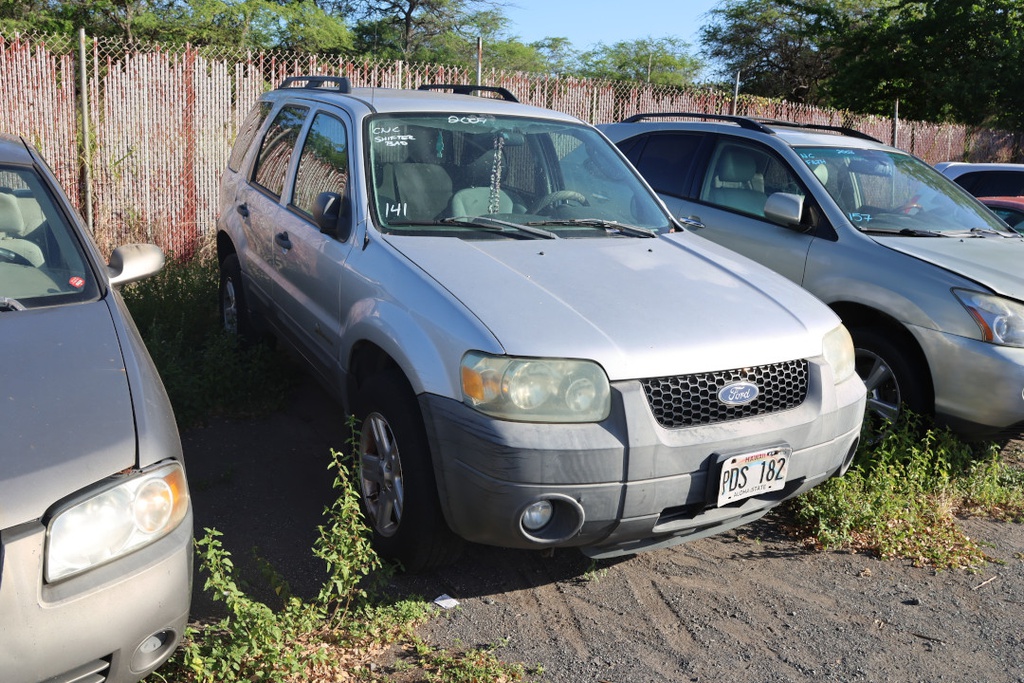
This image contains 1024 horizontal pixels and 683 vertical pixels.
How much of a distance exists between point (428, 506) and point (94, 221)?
285 inches

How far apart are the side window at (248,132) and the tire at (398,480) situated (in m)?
3.00

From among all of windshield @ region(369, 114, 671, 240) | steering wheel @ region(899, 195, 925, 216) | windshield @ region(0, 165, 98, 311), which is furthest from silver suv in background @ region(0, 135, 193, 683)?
steering wheel @ region(899, 195, 925, 216)

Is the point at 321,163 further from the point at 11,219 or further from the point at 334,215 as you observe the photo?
the point at 11,219

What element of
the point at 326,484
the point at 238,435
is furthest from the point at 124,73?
the point at 326,484

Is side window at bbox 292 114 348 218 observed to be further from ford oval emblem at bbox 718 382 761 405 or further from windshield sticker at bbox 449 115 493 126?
ford oval emblem at bbox 718 382 761 405

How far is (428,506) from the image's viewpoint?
3.34 meters

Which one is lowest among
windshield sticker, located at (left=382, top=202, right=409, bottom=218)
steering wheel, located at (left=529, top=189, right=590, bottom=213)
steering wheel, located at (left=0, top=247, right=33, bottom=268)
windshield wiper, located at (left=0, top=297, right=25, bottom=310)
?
windshield wiper, located at (left=0, top=297, right=25, bottom=310)

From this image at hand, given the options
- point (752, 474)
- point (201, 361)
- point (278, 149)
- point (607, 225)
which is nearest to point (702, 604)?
point (752, 474)

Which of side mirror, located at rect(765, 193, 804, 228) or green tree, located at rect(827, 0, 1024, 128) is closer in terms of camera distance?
side mirror, located at rect(765, 193, 804, 228)

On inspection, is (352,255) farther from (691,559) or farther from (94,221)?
(94,221)

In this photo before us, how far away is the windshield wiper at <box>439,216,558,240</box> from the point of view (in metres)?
4.18

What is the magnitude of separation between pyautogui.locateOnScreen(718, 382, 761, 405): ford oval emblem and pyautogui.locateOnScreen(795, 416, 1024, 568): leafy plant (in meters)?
1.15

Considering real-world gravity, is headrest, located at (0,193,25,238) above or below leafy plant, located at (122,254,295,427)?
above

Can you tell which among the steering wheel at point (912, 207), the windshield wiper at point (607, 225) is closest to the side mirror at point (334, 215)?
the windshield wiper at point (607, 225)
